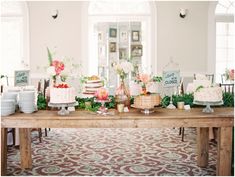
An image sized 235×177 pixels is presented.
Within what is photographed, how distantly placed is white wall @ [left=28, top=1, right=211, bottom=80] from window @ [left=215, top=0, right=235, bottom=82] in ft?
1.31

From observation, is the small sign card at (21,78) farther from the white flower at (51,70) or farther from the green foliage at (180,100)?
the green foliage at (180,100)

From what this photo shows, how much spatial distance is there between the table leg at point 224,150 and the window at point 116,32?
16.8 ft

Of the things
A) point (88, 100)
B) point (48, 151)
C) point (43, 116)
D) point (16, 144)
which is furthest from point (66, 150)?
point (43, 116)

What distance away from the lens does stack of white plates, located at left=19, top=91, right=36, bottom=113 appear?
3.61 metres

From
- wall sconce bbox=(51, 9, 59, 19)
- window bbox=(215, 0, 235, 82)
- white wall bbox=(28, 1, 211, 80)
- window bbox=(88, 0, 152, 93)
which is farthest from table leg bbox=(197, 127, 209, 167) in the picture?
wall sconce bbox=(51, 9, 59, 19)

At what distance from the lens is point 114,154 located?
16.1ft

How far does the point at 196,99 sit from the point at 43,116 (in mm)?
1529

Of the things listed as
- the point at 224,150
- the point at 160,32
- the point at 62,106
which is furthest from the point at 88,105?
the point at 160,32

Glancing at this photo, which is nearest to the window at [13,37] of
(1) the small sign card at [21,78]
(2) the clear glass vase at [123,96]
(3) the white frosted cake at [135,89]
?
(1) the small sign card at [21,78]

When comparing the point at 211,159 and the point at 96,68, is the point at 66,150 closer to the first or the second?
the point at 211,159

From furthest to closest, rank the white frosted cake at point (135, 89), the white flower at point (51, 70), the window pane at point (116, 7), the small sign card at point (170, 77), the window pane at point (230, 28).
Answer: the window pane at point (230, 28)
the window pane at point (116, 7)
the white frosted cake at point (135, 89)
the small sign card at point (170, 77)
the white flower at point (51, 70)

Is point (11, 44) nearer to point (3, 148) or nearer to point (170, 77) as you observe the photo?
point (3, 148)

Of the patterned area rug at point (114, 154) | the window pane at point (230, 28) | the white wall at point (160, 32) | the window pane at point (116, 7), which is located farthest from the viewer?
the window pane at point (230, 28)

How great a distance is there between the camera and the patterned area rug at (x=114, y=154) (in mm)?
4215
